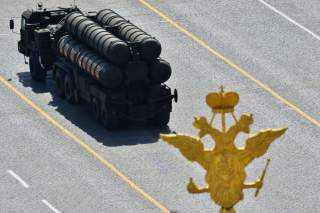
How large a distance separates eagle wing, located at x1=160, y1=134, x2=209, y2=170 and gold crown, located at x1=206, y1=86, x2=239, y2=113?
0.68m

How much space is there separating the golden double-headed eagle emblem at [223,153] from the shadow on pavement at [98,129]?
26724mm

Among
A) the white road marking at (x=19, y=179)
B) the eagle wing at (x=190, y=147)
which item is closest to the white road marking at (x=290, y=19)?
the white road marking at (x=19, y=179)

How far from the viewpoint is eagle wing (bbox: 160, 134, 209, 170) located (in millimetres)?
23938

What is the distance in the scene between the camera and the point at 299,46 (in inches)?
2480

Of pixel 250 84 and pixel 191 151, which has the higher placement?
pixel 191 151

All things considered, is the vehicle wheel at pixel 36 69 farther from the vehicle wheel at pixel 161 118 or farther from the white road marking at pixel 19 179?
the white road marking at pixel 19 179

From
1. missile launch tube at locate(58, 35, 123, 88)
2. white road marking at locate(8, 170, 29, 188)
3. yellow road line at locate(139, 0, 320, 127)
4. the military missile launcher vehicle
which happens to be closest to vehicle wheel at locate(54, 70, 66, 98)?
the military missile launcher vehicle

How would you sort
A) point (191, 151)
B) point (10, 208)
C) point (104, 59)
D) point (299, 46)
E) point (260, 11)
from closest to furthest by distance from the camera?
point (191, 151) < point (10, 208) < point (104, 59) < point (299, 46) < point (260, 11)

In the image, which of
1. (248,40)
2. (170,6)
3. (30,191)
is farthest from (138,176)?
(170,6)

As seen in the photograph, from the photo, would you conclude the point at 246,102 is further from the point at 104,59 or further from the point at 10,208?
the point at 10,208

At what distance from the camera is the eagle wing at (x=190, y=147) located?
2394 centimetres

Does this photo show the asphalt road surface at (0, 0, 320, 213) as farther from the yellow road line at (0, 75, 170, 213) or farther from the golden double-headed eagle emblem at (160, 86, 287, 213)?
the golden double-headed eagle emblem at (160, 86, 287, 213)

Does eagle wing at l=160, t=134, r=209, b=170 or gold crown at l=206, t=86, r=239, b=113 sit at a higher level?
gold crown at l=206, t=86, r=239, b=113

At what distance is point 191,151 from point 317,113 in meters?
31.0
